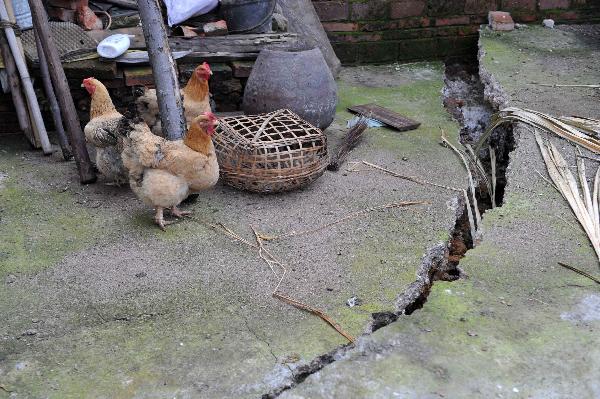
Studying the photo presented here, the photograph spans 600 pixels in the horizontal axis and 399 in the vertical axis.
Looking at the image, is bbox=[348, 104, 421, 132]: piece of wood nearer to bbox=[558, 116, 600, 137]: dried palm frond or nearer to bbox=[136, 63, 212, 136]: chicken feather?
bbox=[558, 116, 600, 137]: dried palm frond

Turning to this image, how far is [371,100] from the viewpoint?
5.46 meters

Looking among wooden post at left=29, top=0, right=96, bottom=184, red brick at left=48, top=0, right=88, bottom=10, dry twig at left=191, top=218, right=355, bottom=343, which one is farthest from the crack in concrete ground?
red brick at left=48, top=0, right=88, bottom=10

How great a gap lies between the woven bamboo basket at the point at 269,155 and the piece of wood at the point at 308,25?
90.3 inches

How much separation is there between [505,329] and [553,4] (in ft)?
18.0

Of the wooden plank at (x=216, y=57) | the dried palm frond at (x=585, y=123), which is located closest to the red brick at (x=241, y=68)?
the wooden plank at (x=216, y=57)

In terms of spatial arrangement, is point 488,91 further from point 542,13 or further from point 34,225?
point 34,225

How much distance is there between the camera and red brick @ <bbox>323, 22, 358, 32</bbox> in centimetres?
643

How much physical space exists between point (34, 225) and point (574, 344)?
111 inches

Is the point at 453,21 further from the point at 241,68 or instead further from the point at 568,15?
the point at 241,68

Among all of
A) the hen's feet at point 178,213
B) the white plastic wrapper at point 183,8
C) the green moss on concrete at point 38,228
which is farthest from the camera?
the white plastic wrapper at point 183,8

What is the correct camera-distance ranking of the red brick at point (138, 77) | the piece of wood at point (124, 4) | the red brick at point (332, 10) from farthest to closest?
1. the red brick at point (332, 10)
2. the piece of wood at point (124, 4)
3. the red brick at point (138, 77)

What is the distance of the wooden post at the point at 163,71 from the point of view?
351 cm

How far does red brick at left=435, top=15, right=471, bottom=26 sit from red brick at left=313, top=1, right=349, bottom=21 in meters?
1.05

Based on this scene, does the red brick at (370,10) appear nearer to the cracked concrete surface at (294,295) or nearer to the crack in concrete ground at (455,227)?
the crack in concrete ground at (455,227)
